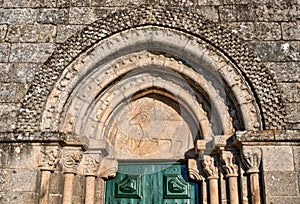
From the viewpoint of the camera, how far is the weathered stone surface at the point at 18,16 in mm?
5334

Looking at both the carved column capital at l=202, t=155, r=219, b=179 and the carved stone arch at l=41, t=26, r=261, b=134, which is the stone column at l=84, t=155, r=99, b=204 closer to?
the carved stone arch at l=41, t=26, r=261, b=134

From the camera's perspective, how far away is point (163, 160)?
536 centimetres

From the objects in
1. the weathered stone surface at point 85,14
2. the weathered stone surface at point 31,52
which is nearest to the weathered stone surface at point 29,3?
the weathered stone surface at point 85,14

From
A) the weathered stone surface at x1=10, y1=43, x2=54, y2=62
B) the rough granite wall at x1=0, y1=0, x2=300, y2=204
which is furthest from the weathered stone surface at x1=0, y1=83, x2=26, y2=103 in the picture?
the weathered stone surface at x1=10, y1=43, x2=54, y2=62

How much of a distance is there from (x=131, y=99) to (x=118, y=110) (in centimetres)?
23

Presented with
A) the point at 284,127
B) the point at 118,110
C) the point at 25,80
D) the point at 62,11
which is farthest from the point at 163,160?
Result: the point at 62,11

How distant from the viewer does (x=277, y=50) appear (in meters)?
5.05

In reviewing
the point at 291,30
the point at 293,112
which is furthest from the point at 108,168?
the point at 291,30

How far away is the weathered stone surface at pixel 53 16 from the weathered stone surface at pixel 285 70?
267 centimetres

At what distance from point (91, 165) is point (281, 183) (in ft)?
7.40

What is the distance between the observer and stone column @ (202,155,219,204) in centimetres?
488

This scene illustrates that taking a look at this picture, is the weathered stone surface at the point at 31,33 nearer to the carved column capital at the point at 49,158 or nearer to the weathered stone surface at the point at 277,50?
the carved column capital at the point at 49,158

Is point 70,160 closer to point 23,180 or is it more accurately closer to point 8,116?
point 23,180

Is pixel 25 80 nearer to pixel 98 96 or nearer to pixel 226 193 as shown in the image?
pixel 98 96
